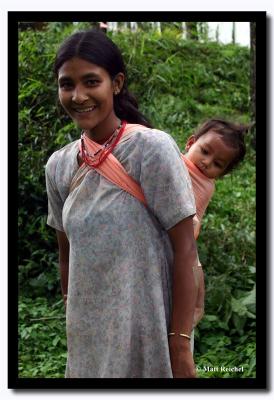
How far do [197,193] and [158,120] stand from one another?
1440 millimetres

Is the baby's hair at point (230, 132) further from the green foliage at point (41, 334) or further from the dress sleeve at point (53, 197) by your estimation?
the green foliage at point (41, 334)

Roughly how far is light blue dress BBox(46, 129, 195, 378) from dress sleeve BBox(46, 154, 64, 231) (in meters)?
0.11

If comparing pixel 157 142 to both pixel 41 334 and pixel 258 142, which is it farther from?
pixel 41 334

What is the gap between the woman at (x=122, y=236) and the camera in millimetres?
1604

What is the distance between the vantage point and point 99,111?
167 centimetres

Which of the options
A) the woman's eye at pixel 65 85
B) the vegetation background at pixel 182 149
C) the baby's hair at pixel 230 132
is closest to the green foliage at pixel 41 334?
the vegetation background at pixel 182 149

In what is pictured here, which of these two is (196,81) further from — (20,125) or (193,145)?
(193,145)

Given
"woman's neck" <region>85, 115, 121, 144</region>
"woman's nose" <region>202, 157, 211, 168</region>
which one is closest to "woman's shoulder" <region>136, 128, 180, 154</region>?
"woman's neck" <region>85, 115, 121, 144</region>

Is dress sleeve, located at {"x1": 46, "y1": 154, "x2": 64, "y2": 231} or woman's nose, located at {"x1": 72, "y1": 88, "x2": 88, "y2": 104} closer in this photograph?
woman's nose, located at {"x1": 72, "y1": 88, "x2": 88, "y2": 104}

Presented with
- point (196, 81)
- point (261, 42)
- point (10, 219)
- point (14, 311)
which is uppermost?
point (196, 81)

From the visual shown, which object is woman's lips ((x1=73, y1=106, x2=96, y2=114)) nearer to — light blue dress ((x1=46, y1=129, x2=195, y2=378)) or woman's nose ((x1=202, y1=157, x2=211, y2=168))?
light blue dress ((x1=46, y1=129, x2=195, y2=378))

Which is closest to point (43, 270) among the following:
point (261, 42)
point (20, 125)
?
point (20, 125)

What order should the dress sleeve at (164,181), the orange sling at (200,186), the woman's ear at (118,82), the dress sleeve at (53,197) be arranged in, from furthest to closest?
the orange sling at (200,186) < the dress sleeve at (53,197) < the woman's ear at (118,82) < the dress sleeve at (164,181)

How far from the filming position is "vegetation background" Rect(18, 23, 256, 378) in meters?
3.06
